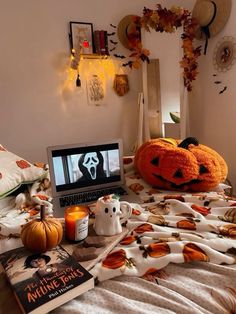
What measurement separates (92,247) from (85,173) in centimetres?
52

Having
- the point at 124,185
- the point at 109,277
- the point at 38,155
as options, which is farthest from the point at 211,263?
the point at 38,155

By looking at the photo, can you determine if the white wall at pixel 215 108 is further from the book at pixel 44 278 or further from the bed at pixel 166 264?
the book at pixel 44 278

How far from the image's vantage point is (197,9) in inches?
88.5

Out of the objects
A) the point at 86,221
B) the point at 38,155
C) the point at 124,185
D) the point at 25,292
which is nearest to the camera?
the point at 25,292

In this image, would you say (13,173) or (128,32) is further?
(128,32)

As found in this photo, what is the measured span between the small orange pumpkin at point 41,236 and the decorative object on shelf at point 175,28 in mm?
1973

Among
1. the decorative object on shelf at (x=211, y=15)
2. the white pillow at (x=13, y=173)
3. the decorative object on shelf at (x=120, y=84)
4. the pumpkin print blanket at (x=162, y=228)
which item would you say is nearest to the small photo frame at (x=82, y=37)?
the decorative object on shelf at (x=120, y=84)

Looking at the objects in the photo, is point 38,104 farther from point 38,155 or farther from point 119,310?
point 119,310

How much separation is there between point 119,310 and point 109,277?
0.31ft

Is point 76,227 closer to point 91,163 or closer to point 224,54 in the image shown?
point 91,163

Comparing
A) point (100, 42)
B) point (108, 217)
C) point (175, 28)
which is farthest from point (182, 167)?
point (100, 42)

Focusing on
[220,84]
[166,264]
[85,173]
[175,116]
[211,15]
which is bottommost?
[166,264]

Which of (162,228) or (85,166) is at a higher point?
(85,166)

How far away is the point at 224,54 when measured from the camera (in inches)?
86.3
